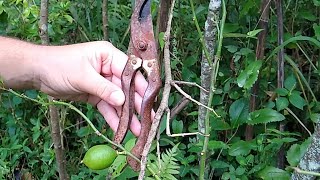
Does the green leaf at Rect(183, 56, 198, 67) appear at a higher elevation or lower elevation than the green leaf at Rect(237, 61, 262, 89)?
lower

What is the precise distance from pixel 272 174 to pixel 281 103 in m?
0.23

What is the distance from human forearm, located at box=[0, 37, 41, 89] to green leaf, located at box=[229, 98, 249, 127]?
2.02ft

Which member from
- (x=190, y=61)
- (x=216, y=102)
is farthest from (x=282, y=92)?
(x=190, y=61)

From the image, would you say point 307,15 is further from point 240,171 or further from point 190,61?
point 240,171

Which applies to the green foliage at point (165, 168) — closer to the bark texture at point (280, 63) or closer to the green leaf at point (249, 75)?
the green leaf at point (249, 75)

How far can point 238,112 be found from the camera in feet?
6.13

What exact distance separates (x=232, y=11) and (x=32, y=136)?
0.91m

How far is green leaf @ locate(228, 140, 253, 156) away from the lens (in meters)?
1.75

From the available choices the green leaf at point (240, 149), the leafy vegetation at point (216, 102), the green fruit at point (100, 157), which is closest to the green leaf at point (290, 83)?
the leafy vegetation at point (216, 102)

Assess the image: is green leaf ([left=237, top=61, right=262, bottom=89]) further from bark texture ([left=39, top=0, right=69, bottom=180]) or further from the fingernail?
bark texture ([left=39, top=0, right=69, bottom=180])

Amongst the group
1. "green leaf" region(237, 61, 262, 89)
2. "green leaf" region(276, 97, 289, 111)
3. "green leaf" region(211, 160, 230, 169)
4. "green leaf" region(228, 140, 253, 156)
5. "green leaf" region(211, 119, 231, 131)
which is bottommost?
"green leaf" region(211, 160, 230, 169)

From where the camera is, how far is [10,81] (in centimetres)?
161

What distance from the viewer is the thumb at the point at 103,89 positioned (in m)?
1.29

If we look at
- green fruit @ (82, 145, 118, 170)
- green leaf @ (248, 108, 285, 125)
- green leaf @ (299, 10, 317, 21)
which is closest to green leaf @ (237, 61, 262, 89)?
green leaf @ (248, 108, 285, 125)
